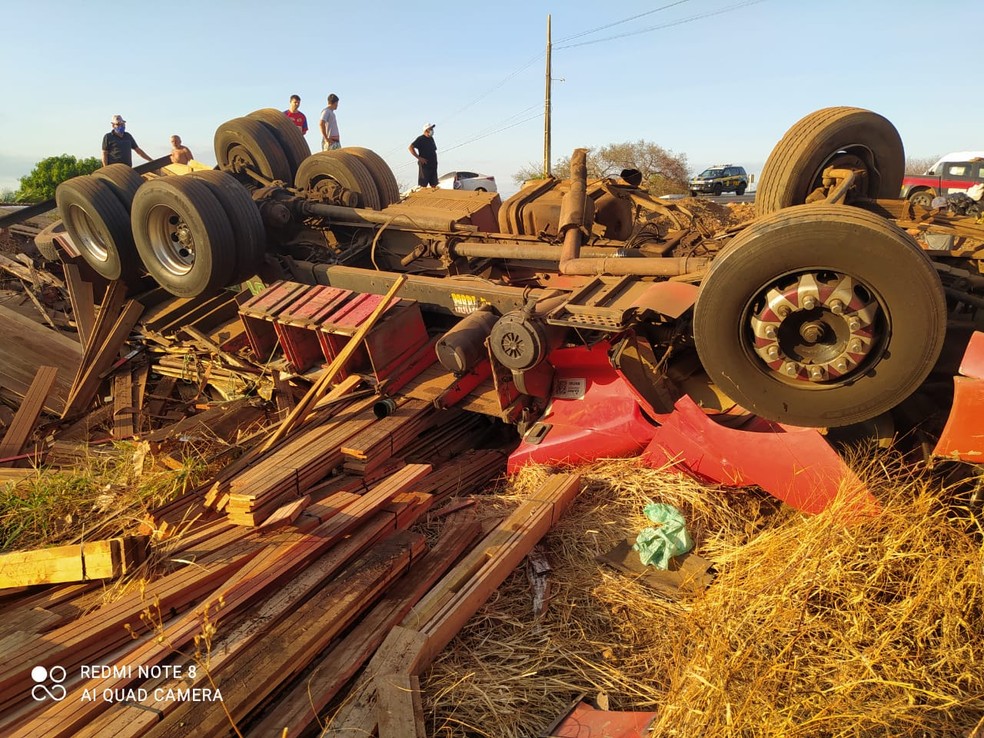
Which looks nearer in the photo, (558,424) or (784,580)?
(784,580)

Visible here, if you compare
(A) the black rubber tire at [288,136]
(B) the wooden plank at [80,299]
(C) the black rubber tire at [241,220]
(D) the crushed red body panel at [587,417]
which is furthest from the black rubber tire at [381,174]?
Answer: (D) the crushed red body panel at [587,417]

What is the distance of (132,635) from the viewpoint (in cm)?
235

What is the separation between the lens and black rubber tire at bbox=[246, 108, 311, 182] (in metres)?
7.58

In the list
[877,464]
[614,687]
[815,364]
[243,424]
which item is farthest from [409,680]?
[243,424]

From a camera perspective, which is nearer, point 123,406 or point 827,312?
point 827,312

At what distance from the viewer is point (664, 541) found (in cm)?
296

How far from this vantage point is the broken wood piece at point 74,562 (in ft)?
8.68

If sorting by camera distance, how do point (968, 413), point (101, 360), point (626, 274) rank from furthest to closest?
point (101, 360) < point (626, 274) < point (968, 413)

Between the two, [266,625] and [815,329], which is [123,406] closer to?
[266,625]

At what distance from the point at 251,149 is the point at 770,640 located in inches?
291

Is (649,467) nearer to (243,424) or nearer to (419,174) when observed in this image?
(243,424)

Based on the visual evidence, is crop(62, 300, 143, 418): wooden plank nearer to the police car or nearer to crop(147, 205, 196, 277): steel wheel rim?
crop(147, 205, 196, 277): steel wheel rim

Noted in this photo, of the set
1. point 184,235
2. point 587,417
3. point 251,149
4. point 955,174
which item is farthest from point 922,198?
point 955,174

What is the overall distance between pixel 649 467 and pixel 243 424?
120 inches
